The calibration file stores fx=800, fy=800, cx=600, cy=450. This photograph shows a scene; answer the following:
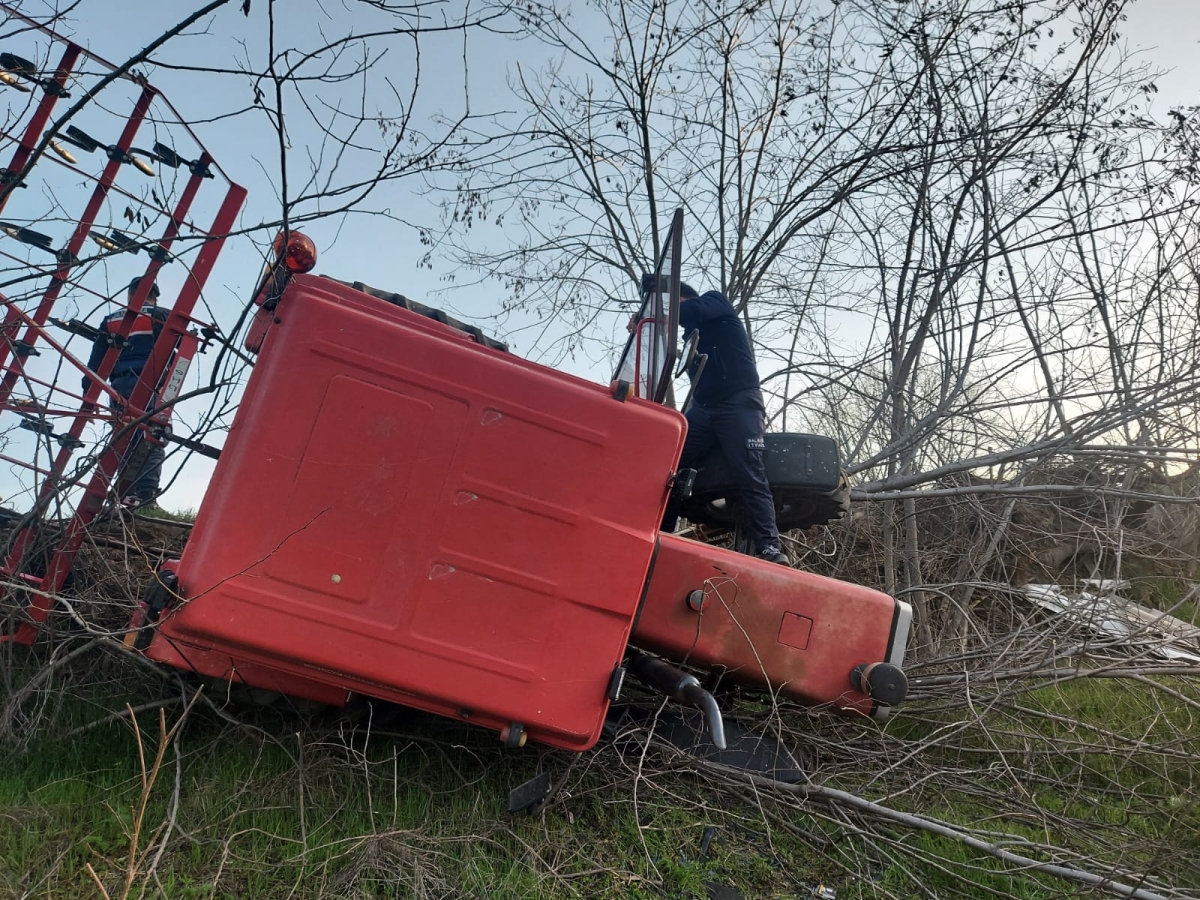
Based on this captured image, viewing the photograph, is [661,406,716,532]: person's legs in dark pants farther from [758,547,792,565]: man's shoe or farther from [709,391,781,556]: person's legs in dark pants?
[758,547,792,565]: man's shoe

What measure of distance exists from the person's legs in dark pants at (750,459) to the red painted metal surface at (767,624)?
0.49 m

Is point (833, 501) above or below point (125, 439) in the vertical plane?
above

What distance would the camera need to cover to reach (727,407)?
13.4ft

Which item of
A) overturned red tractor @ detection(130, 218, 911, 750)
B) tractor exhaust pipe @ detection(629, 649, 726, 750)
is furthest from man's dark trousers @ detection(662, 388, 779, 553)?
overturned red tractor @ detection(130, 218, 911, 750)

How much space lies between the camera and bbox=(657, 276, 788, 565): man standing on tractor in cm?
378

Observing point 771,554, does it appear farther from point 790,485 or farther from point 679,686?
point 679,686

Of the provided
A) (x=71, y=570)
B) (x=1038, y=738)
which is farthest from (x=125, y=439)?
(x=1038, y=738)

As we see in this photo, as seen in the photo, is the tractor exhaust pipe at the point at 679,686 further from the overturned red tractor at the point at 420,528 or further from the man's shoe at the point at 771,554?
the man's shoe at the point at 771,554

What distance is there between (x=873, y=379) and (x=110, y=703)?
5.37 meters

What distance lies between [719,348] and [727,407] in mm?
369

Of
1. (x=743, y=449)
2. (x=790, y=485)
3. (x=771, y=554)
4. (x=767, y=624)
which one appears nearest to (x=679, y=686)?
(x=767, y=624)

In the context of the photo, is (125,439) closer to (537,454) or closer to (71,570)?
(71,570)

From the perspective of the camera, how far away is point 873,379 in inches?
247

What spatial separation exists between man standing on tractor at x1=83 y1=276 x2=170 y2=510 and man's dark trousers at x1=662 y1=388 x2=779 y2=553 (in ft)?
7.56
